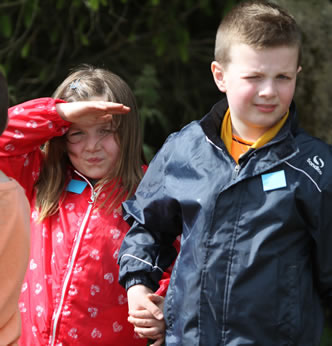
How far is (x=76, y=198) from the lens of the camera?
10.2 feet

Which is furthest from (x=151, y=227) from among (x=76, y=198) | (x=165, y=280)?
(x=76, y=198)

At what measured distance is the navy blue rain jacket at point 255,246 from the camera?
2.36 m

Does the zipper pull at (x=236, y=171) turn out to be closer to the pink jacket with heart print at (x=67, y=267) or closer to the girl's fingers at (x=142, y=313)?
the girl's fingers at (x=142, y=313)

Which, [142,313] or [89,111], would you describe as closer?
[142,313]

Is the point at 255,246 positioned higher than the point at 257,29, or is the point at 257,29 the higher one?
the point at 257,29

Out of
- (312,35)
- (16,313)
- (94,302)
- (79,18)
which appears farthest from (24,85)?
(16,313)

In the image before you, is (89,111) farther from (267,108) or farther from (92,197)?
(267,108)

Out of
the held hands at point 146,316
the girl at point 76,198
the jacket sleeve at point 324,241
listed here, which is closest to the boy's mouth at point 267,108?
the jacket sleeve at point 324,241

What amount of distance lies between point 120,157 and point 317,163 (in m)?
1.07

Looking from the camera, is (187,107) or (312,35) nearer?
(312,35)

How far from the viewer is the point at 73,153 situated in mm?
3129

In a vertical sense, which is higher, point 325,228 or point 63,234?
point 325,228

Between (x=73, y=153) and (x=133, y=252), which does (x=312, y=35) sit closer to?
(x=73, y=153)

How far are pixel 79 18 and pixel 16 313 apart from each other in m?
3.09
